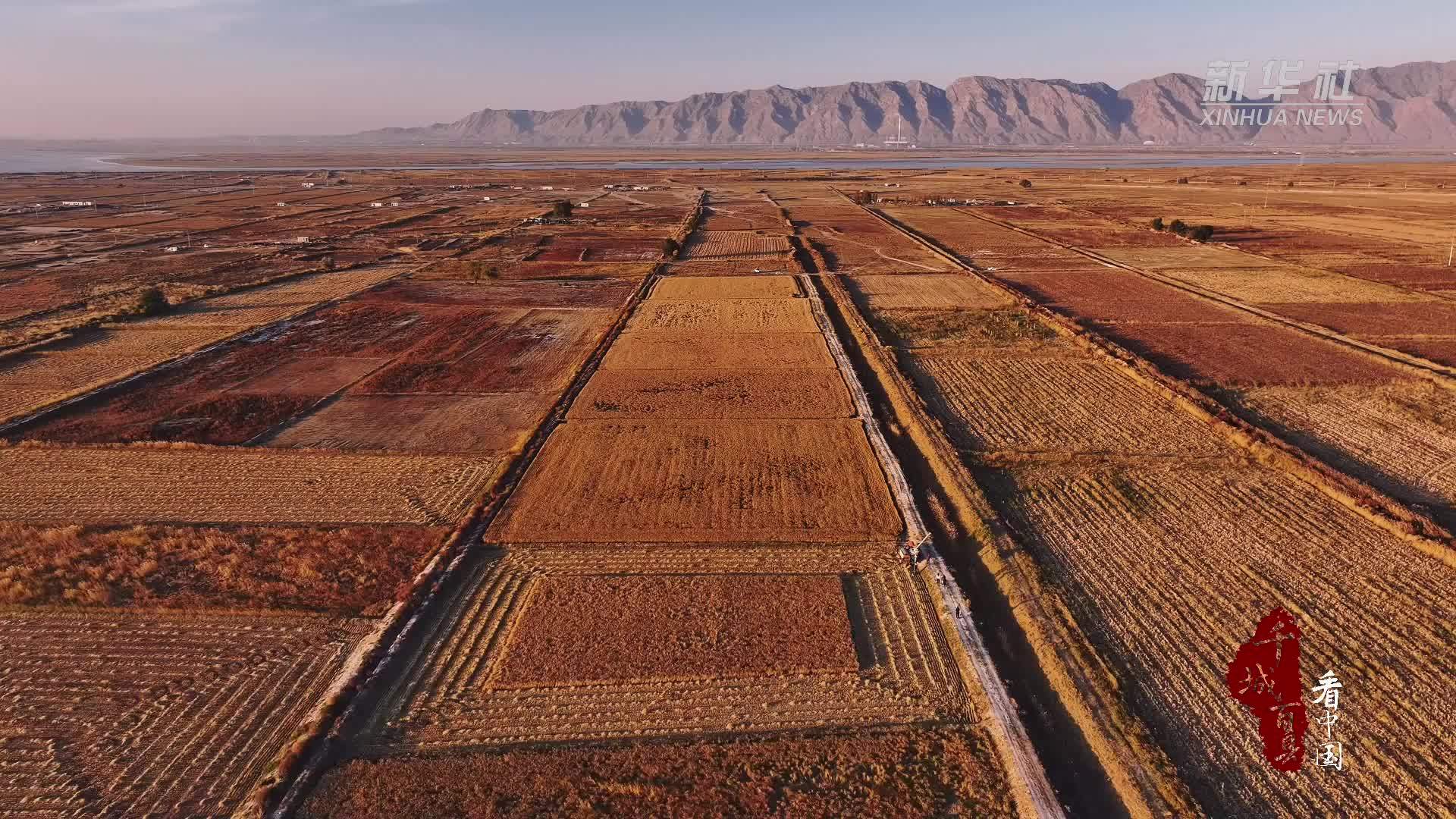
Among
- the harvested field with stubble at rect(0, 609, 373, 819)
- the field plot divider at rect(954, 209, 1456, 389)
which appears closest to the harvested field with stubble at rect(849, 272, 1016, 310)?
the field plot divider at rect(954, 209, 1456, 389)

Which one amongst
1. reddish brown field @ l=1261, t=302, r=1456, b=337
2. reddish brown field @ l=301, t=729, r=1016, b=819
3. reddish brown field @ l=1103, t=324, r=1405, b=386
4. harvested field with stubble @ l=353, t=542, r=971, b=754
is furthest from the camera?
reddish brown field @ l=1261, t=302, r=1456, b=337

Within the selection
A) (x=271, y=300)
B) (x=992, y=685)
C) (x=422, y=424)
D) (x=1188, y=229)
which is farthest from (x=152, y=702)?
(x=1188, y=229)

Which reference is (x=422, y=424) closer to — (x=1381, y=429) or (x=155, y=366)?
(x=155, y=366)

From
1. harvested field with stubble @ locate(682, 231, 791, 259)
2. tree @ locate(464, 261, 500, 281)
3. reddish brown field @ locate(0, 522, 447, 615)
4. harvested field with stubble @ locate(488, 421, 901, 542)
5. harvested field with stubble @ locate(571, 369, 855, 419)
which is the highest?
harvested field with stubble @ locate(682, 231, 791, 259)

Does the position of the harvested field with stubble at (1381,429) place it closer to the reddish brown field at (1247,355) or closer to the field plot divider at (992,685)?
the reddish brown field at (1247,355)

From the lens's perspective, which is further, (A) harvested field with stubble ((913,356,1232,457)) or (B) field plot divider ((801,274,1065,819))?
(A) harvested field with stubble ((913,356,1232,457))

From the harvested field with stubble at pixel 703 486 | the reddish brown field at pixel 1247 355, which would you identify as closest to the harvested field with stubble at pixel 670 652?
the harvested field with stubble at pixel 703 486

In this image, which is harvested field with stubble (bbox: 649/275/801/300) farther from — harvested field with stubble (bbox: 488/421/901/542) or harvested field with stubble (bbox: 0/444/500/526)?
harvested field with stubble (bbox: 0/444/500/526)
